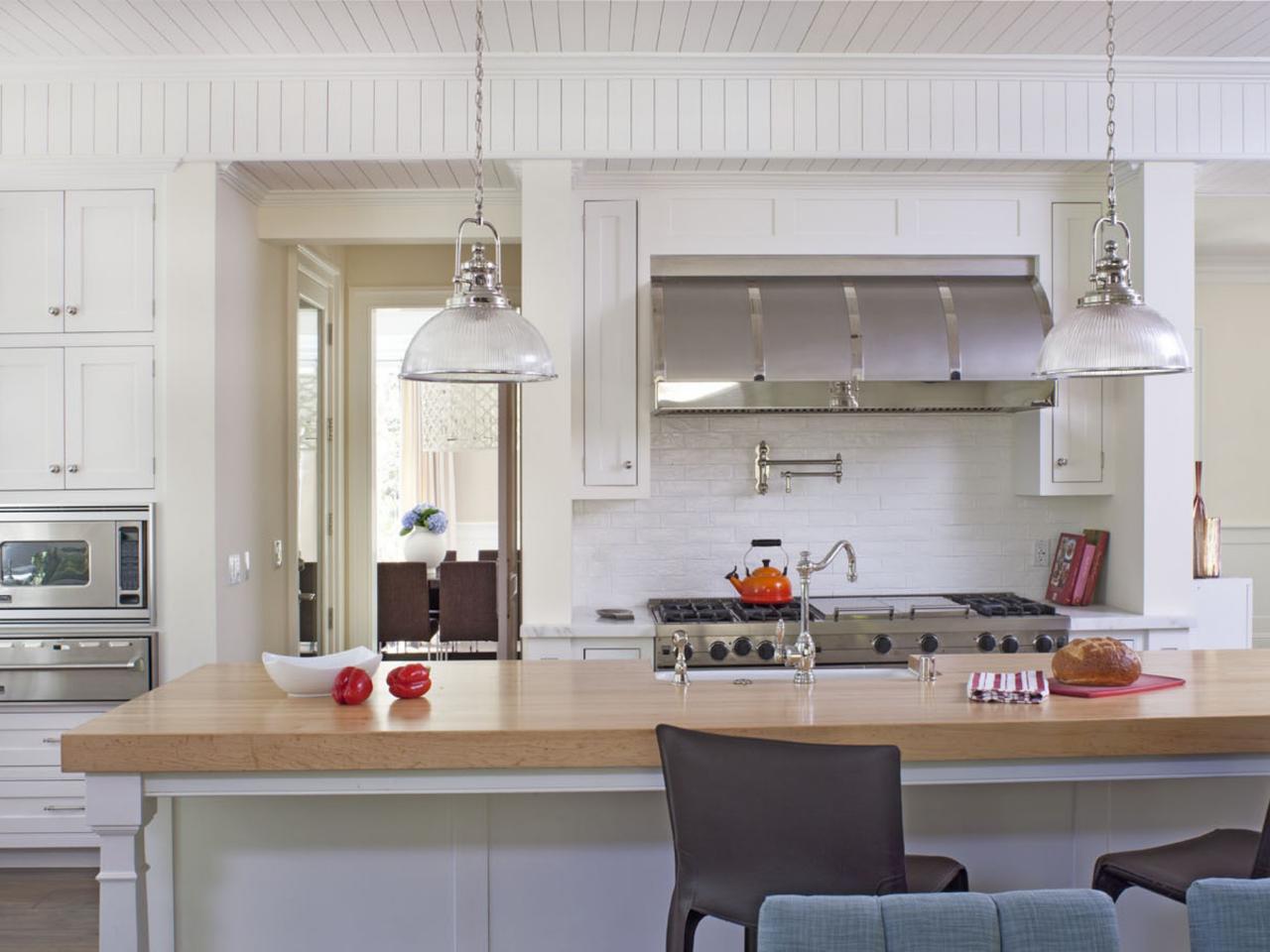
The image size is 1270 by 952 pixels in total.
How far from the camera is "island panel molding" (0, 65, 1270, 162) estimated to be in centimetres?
405

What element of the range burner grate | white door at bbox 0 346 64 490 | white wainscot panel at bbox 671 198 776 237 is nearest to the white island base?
the range burner grate

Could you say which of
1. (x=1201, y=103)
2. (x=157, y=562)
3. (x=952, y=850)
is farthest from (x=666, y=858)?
(x=1201, y=103)

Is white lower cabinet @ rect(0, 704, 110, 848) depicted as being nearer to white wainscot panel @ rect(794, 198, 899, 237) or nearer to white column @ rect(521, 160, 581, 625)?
white column @ rect(521, 160, 581, 625)

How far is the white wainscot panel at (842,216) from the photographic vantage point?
14.8 feet

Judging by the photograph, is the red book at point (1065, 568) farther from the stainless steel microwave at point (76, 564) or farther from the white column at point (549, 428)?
the stainless steel microwave at point (76, 564)

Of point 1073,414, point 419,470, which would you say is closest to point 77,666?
point 1073,414

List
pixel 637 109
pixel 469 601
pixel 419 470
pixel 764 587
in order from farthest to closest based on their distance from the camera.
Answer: pixel 419 470 < pixel 469 601 < pixel 764 587 < pixel 637 109

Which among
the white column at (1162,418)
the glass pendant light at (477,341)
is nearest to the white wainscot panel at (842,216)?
the white column at (1162,418)

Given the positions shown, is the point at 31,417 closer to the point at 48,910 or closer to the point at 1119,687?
the point at 48,910

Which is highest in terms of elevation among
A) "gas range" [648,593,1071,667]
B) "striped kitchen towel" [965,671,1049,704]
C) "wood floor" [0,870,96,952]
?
"striped kitchen towel" [965,671,1049,704]

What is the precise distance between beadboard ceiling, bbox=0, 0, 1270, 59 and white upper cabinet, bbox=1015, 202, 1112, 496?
734 mm

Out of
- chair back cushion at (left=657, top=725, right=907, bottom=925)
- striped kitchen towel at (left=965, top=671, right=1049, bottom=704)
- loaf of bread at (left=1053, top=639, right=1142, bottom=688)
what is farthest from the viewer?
loaf of bread at (left=1053, top=639, right=1142, bottom=688)

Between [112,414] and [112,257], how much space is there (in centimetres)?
59

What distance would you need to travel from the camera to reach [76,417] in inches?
160
